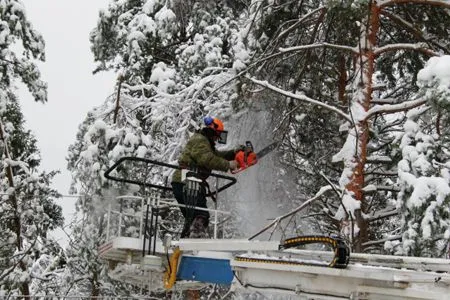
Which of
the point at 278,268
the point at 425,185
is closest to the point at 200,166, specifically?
the point at 425,185

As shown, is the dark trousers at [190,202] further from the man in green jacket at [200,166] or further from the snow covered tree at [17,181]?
the snow covered tree at [17,181]

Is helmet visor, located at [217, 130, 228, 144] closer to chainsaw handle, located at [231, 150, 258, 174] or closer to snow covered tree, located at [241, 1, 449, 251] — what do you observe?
chainsaw handle, located at [231, 150, 258, 174]

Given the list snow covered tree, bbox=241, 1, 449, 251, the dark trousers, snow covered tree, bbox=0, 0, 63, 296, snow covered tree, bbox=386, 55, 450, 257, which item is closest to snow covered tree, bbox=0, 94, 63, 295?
snow covered tree, bbox=0, 0, 63, 296

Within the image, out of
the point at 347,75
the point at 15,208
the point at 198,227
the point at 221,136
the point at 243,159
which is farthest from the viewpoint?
the point at 15,208

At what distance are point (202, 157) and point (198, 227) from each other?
930 millimetres

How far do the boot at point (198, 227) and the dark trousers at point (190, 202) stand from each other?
0.05 ft

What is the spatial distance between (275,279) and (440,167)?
531 cm

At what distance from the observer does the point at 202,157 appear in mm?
9180

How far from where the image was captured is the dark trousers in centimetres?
902

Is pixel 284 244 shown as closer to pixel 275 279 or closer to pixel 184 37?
pixel 275 279

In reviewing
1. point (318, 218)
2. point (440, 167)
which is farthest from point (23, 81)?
point (440, 167)

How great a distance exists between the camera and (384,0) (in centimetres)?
1180

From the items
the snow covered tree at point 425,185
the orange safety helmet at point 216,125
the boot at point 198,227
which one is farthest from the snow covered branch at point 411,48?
the boot at point 198,227

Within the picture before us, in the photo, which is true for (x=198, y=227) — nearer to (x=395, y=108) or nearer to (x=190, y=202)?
(x=190, y=202)
